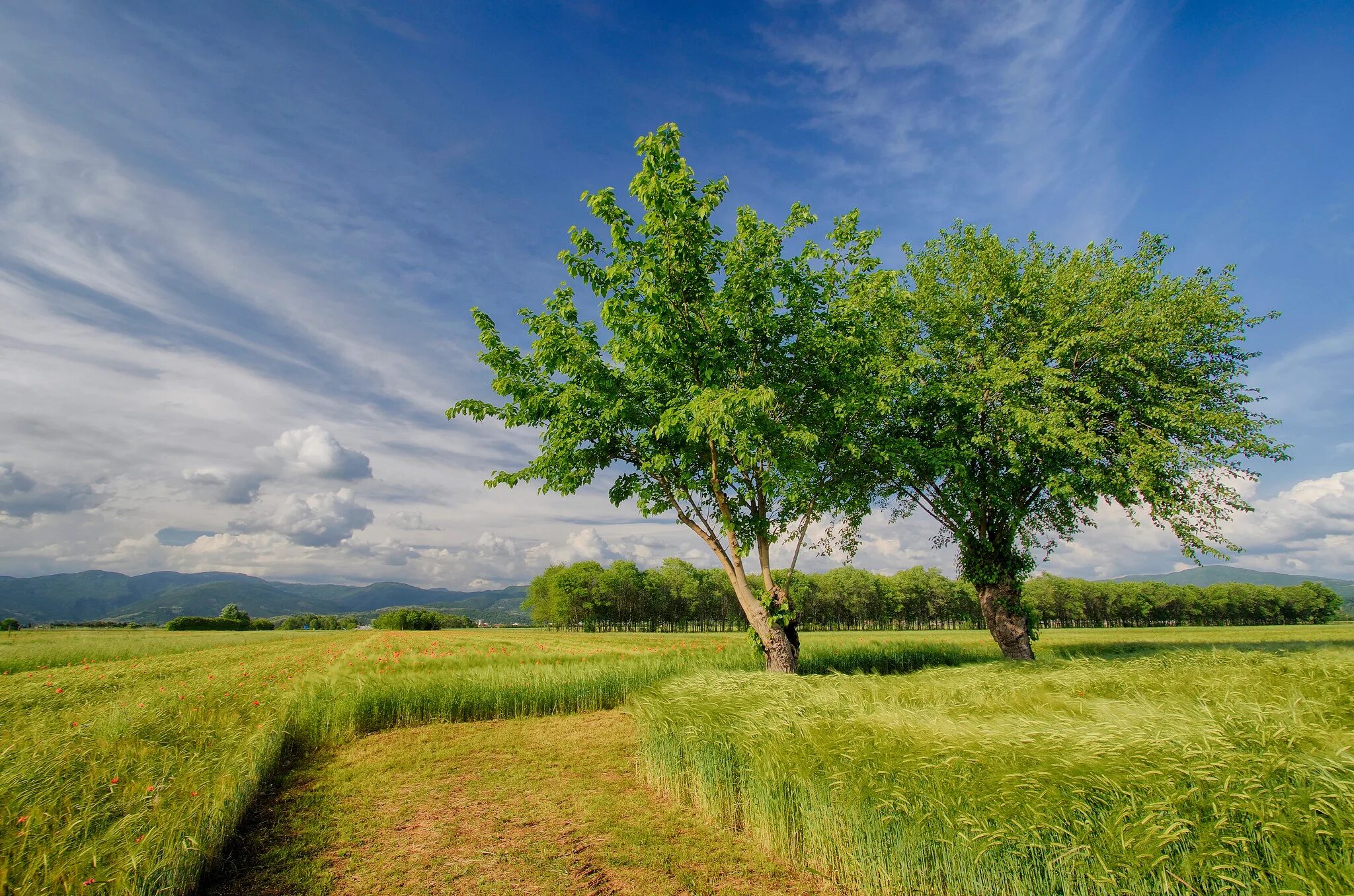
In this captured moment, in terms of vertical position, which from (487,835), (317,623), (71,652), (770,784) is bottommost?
(317,623)

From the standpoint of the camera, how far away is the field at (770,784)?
3.76 metres

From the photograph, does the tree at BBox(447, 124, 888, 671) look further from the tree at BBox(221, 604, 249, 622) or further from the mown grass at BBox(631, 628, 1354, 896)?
the tree at BBox(221, 604, 249, 622)

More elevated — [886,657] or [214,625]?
[886,657]

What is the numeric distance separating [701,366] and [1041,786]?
10.5m

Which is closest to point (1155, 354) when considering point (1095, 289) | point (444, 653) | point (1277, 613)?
point (1095, 289)

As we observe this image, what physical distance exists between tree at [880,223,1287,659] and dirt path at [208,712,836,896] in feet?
36.9

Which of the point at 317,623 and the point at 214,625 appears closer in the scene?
the point at 214,625

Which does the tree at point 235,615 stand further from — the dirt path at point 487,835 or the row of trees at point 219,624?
the dirt path at point 487,835

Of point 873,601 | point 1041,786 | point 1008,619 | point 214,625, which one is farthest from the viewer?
point 873,601

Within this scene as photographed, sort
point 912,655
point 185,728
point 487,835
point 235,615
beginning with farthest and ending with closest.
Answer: point 235,615, point 912,655, point 185,728, point 487,835

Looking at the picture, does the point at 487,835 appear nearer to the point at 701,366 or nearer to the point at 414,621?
the point at 701,366

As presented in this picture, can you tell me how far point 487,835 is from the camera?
21.8ft

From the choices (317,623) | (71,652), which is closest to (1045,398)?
(71,652)

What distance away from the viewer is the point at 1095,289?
17.5m
